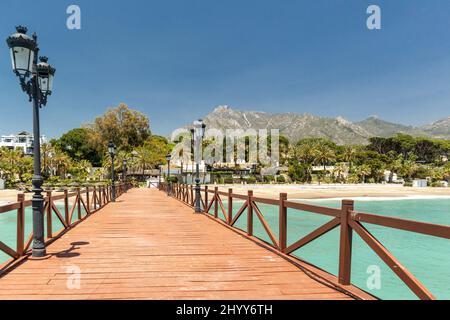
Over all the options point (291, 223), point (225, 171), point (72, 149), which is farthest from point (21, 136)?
point (291, 223)

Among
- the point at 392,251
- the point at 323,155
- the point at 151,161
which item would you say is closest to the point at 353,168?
the point at 323,155

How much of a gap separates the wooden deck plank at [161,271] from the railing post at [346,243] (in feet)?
1.02

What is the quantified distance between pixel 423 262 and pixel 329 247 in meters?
3.23

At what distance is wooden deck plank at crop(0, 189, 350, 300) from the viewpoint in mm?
3617

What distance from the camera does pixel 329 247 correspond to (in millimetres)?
12273

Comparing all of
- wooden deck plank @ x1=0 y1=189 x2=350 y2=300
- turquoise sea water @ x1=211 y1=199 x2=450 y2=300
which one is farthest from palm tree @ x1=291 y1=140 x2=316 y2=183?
wooden deck plank @ x1=0 y1=189 x2=350 y2=300

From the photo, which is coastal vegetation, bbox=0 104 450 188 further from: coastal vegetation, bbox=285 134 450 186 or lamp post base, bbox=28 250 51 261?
lamp post base, bbox=28 250 51 261

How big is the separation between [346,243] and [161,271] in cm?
266

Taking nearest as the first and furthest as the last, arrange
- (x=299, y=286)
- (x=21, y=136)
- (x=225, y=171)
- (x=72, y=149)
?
1. (x=299, y=286)
2. (x=225, y=171)
3. (x=72, y=149)
4. (x=21, y=136)

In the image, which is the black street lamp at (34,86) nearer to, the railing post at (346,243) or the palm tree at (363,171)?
the railing post at (346,243)

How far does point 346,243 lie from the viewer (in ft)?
12.2

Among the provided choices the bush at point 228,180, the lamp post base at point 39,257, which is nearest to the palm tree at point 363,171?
the bush at point 228,180

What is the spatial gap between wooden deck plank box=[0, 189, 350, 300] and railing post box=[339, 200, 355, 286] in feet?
1.02
